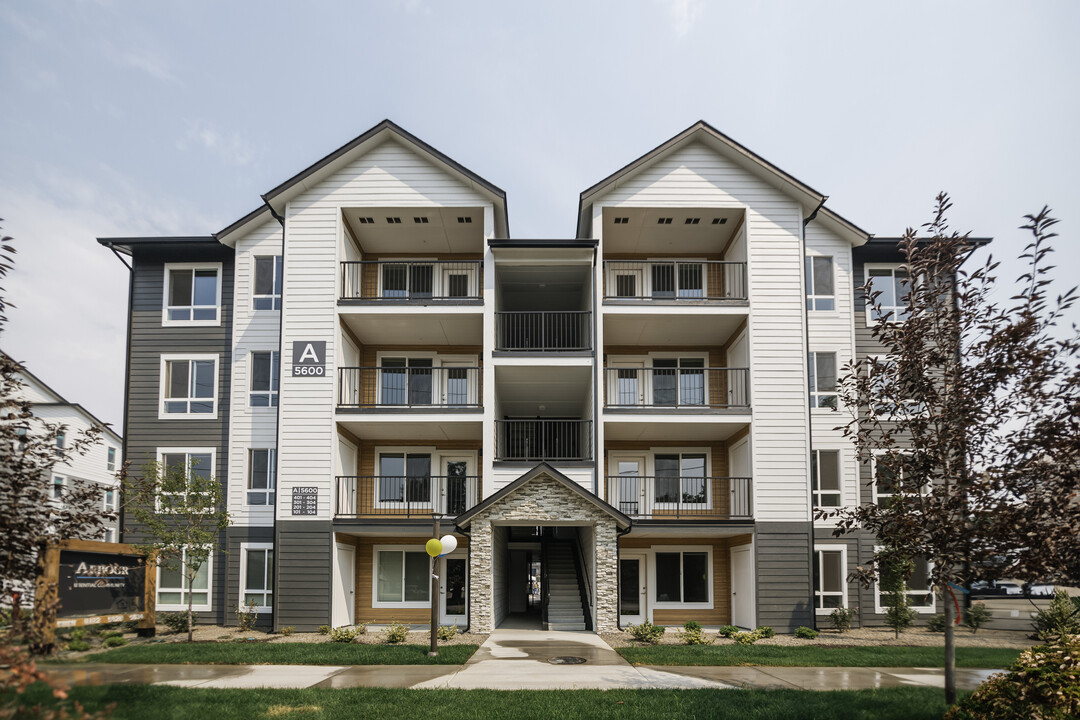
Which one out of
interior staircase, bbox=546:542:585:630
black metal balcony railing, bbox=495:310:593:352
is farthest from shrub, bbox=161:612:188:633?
black metal balcony railing, bbox=495:310:593:352

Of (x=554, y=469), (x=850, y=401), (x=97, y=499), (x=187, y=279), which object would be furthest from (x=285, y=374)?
(x=850, y=401)

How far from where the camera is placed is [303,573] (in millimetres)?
20234

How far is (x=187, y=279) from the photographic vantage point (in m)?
23.5

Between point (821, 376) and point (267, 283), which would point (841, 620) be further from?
point (267, 283)

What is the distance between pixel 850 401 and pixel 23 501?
9.96 m

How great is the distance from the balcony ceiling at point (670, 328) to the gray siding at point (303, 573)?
982 cm

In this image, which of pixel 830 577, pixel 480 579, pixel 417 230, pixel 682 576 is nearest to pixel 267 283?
pixel 417 230

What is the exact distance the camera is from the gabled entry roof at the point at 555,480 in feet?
63.5

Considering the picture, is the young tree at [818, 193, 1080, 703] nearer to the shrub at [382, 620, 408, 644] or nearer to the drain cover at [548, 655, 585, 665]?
the drain cover at [548, 655, 585, 665]

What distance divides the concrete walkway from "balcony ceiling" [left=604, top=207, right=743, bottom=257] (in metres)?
12.3

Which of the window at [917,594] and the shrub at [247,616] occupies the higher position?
the window at [917,594]

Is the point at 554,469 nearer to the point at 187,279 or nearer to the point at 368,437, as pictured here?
the point at 368,437

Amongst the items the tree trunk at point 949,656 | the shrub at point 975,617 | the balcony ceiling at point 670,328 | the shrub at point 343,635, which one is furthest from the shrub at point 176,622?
the shrub at point 975,617

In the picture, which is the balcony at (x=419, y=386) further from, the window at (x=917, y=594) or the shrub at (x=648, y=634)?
the window at (x=917, y=594)
